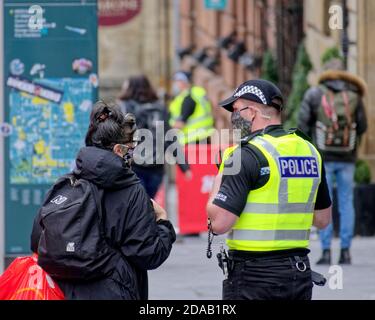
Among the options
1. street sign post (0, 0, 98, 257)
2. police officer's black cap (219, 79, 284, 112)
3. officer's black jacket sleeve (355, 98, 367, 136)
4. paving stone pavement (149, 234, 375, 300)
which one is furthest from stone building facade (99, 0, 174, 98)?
police officer's black cap (219, 79, 284, 112)

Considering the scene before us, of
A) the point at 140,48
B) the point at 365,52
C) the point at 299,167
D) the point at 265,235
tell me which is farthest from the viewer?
the point at 140,48

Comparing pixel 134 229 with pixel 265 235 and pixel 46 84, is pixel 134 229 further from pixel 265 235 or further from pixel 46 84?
pixel 46 84

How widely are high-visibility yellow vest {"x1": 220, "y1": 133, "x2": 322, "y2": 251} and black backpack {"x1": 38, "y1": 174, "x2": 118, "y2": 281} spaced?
0.61 meters

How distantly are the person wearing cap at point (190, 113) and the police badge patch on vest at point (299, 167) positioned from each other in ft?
31.9

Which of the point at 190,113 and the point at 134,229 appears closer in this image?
the point at 134,229

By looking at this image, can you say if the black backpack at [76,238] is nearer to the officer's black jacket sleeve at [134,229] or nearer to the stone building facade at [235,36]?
the officer's black jacket sleeve at [134,229]

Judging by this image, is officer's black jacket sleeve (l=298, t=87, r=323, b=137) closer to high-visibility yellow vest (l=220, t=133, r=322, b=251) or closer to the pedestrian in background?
the pedestrian in background

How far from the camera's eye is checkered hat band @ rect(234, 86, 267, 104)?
6.51 metres

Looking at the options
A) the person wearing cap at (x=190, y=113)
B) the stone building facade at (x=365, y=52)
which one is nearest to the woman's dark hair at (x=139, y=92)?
the person wearing cap at (x=190, y=113)

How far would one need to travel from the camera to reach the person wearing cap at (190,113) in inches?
651

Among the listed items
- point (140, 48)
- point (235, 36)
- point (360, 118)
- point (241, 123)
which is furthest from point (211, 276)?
point (140, 48)

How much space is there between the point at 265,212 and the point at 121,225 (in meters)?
0.65

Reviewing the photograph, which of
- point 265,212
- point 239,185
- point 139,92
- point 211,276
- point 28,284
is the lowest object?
point 211,276

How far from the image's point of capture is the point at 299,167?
6.44 metres
